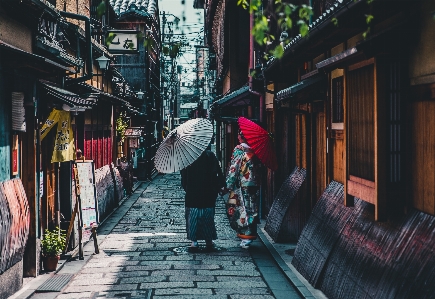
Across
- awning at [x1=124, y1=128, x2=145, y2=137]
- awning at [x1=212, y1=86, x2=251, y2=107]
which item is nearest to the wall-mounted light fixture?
awning at [x1=124, y1=128, x2=145, y2=137]

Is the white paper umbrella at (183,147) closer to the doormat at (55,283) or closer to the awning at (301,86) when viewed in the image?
the awning at (301,86)

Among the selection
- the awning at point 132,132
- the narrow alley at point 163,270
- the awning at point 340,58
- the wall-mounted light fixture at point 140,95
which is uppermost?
the wall-mounted light fixture at point 140,95

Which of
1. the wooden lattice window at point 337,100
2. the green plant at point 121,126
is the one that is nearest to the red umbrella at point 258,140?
the wooden lattice window at point 337,100

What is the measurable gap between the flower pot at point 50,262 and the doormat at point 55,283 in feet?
1.20

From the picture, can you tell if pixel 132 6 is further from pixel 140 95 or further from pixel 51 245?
pixel 51 245

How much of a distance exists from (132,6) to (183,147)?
29524mm

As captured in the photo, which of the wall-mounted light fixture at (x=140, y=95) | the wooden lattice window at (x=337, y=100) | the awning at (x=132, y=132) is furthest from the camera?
the wall-mounted light fixture at (x=140, y=95)

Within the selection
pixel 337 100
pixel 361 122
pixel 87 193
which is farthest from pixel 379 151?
pixel 87 193

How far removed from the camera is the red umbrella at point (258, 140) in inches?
586

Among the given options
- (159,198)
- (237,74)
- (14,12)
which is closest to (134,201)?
(159,198)

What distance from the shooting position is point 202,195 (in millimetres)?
14977

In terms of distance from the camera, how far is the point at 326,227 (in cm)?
1132

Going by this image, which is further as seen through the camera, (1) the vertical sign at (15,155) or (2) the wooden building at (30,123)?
(1) the vertical sign at (15,155)

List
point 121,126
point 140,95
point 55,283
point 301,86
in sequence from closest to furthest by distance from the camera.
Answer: point 55,283 < point 301,86 < point 121,126 < point 140,95
